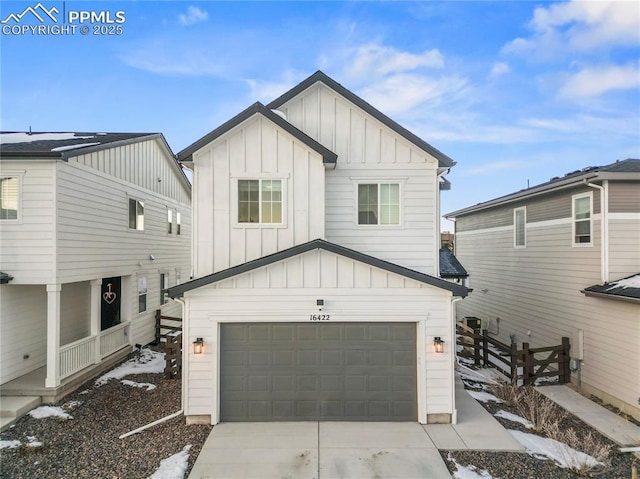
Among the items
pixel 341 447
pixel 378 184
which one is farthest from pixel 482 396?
pixel 378 184

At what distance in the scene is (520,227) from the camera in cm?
1257

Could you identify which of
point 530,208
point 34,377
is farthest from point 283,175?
point 530,208

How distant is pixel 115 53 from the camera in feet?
45.3

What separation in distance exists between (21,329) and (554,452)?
1266 cm

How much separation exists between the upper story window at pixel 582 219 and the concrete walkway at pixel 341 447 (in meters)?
6.03

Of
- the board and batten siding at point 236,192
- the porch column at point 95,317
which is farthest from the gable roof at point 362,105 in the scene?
the porch column at point 95,317

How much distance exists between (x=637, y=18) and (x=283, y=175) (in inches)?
450

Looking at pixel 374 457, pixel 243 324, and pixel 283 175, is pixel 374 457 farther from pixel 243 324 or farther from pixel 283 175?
pixel 283 175

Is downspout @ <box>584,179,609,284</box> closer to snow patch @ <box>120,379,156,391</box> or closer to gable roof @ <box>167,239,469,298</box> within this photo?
gable roof @ <box>167,239,469,298</box>

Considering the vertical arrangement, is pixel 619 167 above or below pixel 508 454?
above

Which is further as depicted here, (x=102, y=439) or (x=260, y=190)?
(x=260, y=190)

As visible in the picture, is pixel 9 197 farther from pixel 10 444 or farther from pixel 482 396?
pixel 482 396

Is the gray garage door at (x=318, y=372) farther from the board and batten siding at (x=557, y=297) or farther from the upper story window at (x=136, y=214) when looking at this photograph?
the upper story window at (x=136, y=214)

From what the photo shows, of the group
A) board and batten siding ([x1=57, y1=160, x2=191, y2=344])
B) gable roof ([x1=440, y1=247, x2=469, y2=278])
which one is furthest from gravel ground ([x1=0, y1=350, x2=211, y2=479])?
gable roof ([x1=440, y1=247, x2=469, y2=278])
